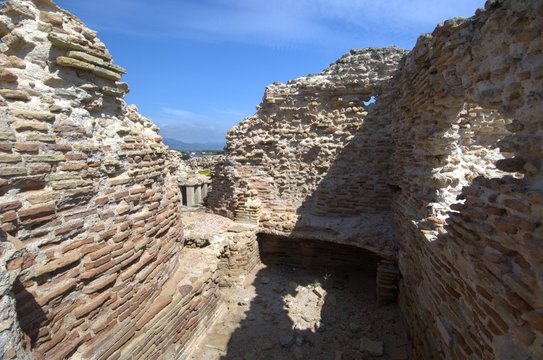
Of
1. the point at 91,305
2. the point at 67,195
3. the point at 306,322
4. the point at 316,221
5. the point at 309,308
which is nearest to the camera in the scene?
the point at 67,195

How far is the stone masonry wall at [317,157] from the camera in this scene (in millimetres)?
7215

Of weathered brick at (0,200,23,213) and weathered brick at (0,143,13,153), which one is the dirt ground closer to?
weathered brick at (0,200,23,213)

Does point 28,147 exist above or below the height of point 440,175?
above

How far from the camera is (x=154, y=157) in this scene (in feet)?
13.8

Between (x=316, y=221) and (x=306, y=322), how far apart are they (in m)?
2.47

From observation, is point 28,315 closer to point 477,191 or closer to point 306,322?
point 477,191

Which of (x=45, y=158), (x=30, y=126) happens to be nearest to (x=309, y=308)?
(x=45, y=158)

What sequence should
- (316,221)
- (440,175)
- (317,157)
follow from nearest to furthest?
(440,175) < (316,221) < (317,157)

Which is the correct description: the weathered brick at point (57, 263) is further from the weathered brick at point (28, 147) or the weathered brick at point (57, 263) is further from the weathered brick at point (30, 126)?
the weathered brick at point (30, 126)

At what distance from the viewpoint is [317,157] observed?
7.78m

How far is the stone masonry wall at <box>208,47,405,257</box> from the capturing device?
7215 millimetres

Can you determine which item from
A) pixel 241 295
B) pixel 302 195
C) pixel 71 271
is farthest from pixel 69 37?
pixel 302 195

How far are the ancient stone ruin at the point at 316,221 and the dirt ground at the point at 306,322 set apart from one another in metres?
0.04

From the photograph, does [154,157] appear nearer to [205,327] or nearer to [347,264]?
[205,327]
